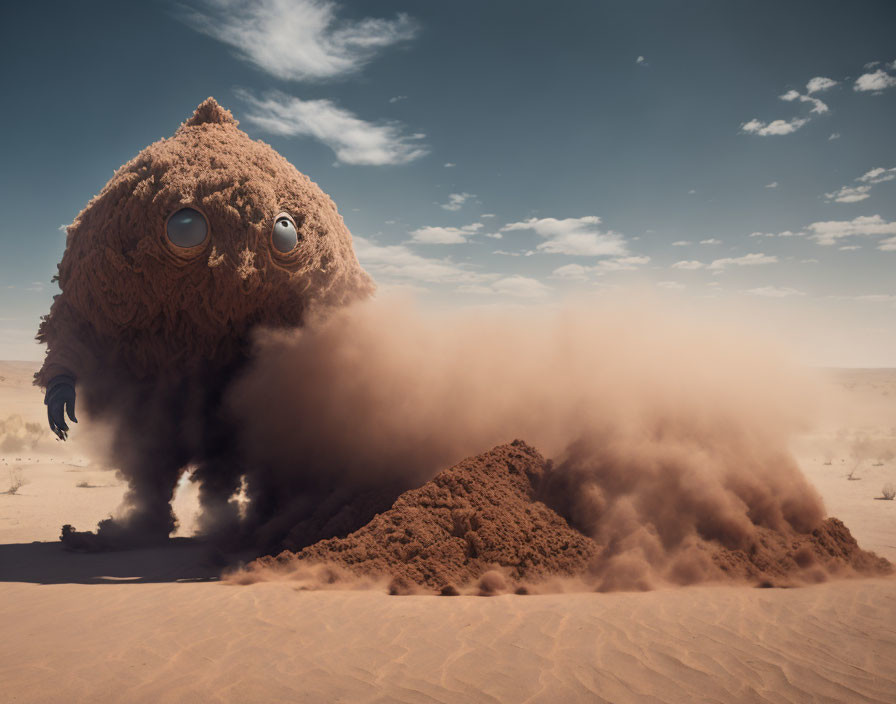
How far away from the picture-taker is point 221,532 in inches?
283

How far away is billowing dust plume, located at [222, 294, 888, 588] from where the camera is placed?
555 centimetres

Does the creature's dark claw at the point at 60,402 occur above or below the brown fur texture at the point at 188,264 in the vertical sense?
below

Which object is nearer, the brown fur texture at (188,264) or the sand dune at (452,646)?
the sand dune at (452,646)

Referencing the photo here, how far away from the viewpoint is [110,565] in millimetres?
6051

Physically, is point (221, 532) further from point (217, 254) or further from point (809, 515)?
point (809, 515)

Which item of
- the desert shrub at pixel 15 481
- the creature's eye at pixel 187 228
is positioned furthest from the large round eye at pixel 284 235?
the desert shrub at pixel 15 481

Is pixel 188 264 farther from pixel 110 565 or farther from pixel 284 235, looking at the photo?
pixel 110 565

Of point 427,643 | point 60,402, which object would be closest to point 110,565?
point 60,402

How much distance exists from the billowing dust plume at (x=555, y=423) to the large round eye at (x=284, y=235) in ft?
3.10

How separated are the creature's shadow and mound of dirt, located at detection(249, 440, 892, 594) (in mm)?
938

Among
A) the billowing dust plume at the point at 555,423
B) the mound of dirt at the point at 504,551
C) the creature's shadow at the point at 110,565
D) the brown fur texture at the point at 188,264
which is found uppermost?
the brown fur texture at the point at 188,264

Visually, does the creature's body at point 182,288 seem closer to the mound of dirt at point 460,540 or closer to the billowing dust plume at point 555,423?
the billowing dust plume at point 555,423

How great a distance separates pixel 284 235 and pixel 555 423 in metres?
3.78

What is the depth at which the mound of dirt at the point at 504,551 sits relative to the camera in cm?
490
